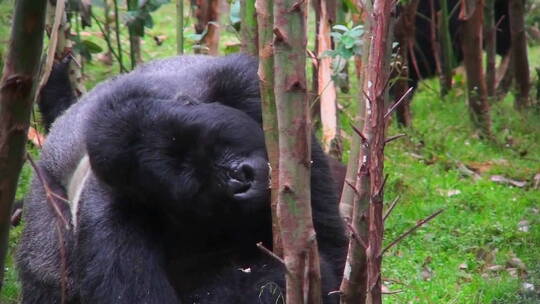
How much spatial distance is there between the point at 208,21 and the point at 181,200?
2.76m

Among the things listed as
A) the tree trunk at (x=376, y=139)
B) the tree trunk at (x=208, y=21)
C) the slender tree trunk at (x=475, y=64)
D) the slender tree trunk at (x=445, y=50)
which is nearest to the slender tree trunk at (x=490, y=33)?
the slender tree trunk at (x=475, y=64)

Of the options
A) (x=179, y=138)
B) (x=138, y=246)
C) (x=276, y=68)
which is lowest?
(x=138, y=246)

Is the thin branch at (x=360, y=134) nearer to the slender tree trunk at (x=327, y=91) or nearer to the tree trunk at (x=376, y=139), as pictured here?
the tree trunk at (x=376, y=139)

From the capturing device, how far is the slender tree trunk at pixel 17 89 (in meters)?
1.88

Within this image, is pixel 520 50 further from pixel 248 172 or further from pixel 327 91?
pixel 248 172

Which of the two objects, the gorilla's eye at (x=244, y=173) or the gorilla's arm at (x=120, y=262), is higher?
the gorilla's eye at (x=244, y=173)

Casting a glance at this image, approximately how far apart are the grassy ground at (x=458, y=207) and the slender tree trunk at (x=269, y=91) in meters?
0.65

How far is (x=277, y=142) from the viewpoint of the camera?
2477mm

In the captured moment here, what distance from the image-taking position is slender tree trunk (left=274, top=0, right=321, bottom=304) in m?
2.28

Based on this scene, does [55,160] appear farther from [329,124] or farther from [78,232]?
[329,124]

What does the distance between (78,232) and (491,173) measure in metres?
3.14

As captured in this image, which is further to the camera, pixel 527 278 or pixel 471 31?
pixel 471 31

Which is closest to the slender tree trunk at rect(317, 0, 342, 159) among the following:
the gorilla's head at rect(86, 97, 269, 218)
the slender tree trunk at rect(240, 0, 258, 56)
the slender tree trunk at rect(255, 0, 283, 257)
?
the slender tree trunk at rect(240, 0, 258, 56)

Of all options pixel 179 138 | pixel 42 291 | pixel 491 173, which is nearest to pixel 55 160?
pixel 42 291
